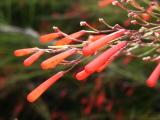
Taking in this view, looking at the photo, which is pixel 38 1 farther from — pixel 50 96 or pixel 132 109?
pixel 132 109

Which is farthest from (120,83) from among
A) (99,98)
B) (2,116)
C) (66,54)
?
(66,54)

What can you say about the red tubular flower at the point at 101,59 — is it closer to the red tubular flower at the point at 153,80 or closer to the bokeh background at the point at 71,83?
the red tubular flower at the point at 153,80

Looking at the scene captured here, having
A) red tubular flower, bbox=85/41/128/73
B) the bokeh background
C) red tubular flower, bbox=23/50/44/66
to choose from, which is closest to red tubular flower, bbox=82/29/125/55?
red tubular flower, bbox=85/41/128/73

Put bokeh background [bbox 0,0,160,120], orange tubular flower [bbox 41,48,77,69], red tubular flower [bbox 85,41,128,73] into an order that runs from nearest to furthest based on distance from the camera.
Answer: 1. red tubular flower [bbox 85,41,128,73]
2. orange tubular flower [bbox 41,48,77,69]
3. bokeh background [bbox 0,0,160,120]

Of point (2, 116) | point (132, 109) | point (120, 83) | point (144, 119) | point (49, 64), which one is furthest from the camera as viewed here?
point (2, 116)

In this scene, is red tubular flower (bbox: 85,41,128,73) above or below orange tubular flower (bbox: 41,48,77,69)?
above

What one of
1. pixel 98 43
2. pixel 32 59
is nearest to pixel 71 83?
pixel 32 59

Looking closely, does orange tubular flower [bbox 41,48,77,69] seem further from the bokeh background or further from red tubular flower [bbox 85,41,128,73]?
the bokeh background
